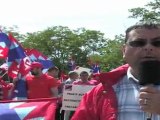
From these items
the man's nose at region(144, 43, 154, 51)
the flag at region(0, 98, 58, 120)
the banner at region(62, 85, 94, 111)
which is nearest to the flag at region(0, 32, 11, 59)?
the banner at region(62, 85, 94, 111)

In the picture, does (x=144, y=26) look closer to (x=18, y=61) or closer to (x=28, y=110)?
(x=28, y=110)

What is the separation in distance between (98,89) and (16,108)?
292cm

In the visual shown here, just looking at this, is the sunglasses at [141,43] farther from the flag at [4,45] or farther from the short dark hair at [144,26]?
the flag at [4,45]

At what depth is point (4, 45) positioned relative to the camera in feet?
44.4

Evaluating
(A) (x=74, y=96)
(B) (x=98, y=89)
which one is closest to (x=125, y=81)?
(B) (x=98, y=89)

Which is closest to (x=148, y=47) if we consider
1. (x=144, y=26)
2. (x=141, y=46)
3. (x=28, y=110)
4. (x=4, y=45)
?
(x=141, y=46)

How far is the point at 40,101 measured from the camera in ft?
19.5

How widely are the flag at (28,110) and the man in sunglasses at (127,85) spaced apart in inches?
109

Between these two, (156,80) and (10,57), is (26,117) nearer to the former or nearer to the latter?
(156,80)

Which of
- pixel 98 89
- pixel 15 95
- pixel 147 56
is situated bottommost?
pixel 15 95

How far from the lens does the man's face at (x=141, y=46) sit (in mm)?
2656

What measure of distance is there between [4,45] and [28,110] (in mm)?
8005

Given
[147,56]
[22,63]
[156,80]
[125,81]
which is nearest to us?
[156,80]

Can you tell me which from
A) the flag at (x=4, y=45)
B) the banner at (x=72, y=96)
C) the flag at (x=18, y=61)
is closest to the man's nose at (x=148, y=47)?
the banner at (x=72, y=96)
